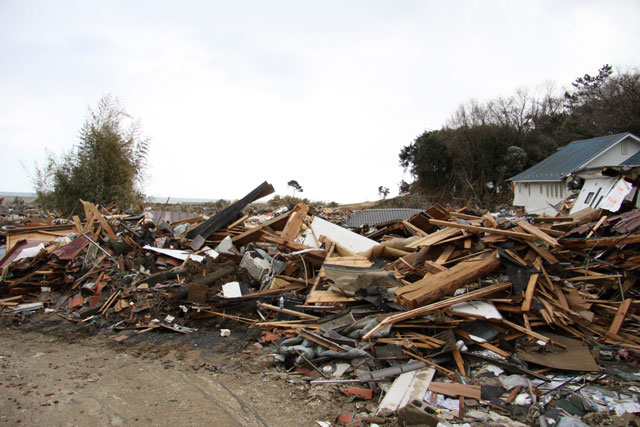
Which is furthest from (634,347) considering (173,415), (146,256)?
(146,256)

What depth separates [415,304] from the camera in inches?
166

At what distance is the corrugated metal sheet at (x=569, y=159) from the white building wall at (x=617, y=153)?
39cm

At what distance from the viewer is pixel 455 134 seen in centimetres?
2936

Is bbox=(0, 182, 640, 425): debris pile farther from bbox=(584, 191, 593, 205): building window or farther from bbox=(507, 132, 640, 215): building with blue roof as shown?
bbox=(507, 132, 640, 215): building with blue roof

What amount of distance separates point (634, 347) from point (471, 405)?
2220mm

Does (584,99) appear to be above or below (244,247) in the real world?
above

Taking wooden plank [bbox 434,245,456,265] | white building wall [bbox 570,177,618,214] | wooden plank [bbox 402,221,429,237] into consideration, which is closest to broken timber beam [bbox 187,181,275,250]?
wooden plank [bbox 402,221,429,237]

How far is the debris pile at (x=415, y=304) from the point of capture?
3430mm

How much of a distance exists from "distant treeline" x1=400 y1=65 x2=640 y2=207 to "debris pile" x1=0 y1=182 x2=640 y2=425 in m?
20.6

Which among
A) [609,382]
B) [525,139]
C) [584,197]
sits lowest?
[609,382]

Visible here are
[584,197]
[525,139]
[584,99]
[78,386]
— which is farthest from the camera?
[584,99]

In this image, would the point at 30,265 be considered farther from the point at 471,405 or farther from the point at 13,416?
the point at 471,405

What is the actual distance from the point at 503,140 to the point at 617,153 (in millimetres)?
9163

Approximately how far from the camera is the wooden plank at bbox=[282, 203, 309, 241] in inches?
303
